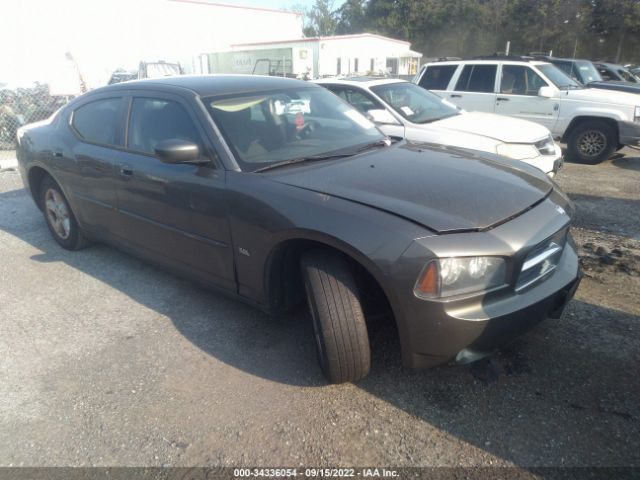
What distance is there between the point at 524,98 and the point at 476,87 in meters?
0.89

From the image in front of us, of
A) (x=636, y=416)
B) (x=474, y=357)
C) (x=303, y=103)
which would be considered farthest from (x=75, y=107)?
(x=636, y=416)

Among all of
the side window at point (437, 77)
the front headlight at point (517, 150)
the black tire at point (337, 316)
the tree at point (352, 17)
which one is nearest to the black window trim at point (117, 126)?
the black tire at point (337, 316)

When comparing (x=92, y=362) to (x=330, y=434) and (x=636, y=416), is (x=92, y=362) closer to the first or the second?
(x=330, y=434)

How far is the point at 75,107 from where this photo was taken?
4.40 meters

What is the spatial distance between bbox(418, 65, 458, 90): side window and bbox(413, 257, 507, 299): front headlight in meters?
7.67

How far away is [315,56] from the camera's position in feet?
106

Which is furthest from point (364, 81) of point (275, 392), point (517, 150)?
point (275, 392)

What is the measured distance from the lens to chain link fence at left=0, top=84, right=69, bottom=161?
10.7 meters

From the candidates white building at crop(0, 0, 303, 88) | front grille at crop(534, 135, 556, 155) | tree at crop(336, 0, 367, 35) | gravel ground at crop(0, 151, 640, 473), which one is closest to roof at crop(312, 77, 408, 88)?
front grille at crop(534, 135, 556, 155)

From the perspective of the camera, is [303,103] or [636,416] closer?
[636,416]

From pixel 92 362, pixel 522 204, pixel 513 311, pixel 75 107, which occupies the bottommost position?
pixel 92 362

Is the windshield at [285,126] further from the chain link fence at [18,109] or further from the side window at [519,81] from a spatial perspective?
the chain link fence at [18,109]

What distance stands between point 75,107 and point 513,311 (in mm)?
4134

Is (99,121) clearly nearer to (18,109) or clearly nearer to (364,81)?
(364,81)
